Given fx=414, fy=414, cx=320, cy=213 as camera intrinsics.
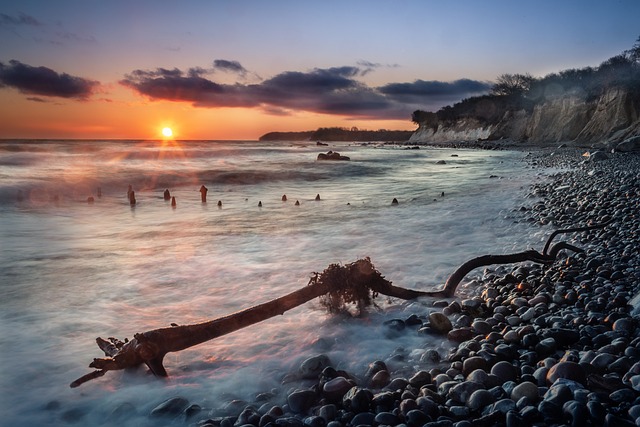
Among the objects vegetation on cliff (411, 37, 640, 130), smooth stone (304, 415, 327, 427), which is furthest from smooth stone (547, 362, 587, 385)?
vegetation on cliff (411, 37, 640, 130)

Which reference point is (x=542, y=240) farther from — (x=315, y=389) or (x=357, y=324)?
(x=315, y=389)

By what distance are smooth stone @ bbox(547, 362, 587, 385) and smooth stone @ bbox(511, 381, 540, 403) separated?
5.3 inches

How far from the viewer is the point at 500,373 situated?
2154mm

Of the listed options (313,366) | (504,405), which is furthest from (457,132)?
(504,405)

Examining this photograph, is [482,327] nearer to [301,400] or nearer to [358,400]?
[358,400]

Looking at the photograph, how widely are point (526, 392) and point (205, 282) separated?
3390 millimetres

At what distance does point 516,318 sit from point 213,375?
207 centimetres

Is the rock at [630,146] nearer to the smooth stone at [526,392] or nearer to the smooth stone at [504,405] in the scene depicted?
the smooth stone at [526,392]

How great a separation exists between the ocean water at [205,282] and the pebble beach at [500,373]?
0.12m

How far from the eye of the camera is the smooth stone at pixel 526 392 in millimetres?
1914

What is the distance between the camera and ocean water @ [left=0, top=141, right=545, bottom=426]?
2.45 m

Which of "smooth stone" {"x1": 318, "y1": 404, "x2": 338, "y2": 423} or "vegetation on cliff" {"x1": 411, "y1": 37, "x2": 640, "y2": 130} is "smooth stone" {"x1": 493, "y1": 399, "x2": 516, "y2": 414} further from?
"vegetation on cliff" {"x1": 411, "y1": 37, "x2": 640, "y2": 130}

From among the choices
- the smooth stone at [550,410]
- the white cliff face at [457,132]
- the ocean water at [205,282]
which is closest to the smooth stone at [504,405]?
the smooth stone at [550,410]

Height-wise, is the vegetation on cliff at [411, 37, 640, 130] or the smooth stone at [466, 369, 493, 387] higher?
the vegetation on cliff at [411, 37, 640, 130]
